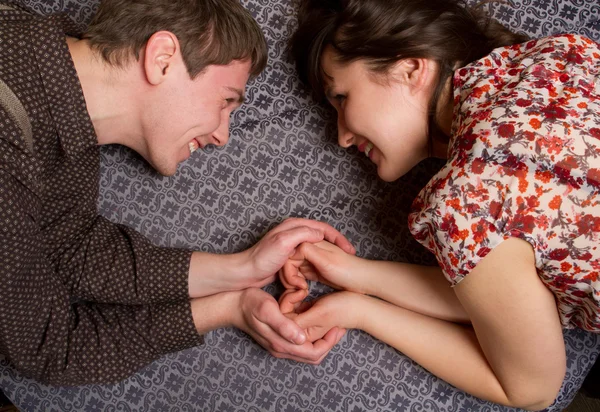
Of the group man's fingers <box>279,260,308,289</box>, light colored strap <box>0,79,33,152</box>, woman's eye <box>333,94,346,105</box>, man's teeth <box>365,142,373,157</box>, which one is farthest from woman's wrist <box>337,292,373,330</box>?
light colored strap <box>0,79,33,152</box>

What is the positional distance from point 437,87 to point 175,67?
0.56 metres

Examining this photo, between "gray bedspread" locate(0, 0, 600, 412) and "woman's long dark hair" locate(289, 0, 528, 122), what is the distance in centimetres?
20

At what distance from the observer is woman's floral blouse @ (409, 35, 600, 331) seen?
3.18ft

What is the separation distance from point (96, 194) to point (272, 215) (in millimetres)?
448

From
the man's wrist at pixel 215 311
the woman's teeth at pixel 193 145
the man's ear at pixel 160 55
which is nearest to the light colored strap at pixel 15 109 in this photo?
the man's ear at pixel 160 55

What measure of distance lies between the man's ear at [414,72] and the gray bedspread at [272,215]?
0.93 feet

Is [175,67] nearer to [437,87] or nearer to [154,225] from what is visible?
[154,225]

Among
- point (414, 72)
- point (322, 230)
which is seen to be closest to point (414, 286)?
point (322, 230)

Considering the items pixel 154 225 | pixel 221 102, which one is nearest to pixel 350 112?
pixel 221 102

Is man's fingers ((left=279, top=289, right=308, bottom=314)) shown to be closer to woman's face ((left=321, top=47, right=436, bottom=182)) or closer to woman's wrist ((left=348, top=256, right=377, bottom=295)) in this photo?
woman's wrist ((left=348, top=256, right=377, bottom=295))

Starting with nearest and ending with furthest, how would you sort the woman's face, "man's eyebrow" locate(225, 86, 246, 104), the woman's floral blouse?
the woman's floral blouse
the woman's face
"man's eyebrow" locate(225, 86, 246, 104)

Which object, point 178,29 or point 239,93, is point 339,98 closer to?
point 239,93

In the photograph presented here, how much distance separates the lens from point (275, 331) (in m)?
1.27

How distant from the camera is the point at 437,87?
1.17 m
